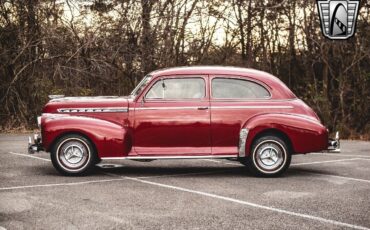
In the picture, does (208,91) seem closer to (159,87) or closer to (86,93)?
(159,87)

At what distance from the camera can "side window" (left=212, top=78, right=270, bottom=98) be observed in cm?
909

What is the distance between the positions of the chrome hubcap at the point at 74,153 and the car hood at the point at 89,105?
569mm

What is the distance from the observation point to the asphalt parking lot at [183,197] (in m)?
5.70

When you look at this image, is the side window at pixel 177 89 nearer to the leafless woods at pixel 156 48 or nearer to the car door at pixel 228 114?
the car door at pixel 228 114

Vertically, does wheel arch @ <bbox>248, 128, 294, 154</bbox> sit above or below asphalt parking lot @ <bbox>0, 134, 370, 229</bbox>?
above

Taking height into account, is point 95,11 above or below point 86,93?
above

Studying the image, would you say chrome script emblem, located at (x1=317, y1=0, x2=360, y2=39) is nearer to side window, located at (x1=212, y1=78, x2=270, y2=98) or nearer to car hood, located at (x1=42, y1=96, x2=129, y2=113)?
side window, located at (x1=212, y1=78, x2=270, y2=98)

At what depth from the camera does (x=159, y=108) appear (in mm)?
8938

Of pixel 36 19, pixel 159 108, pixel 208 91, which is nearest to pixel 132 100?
pixel 159 108

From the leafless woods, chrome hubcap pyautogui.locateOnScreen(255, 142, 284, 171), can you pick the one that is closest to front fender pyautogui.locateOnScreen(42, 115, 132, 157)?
chrome hubcap pyautogui.locateOnScreen(255, 142, 284, 171)

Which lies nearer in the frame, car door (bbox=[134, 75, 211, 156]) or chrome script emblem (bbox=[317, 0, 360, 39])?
car door (bbox=[134, 75, 211, 156])

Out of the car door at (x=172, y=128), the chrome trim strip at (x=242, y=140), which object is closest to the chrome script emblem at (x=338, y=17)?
the chrome trim strip at (x=242, y=140)

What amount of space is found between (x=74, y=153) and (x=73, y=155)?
4 centimetres

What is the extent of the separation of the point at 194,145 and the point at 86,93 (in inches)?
480
